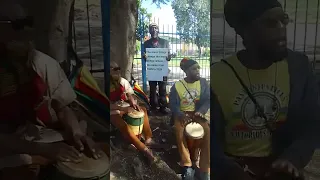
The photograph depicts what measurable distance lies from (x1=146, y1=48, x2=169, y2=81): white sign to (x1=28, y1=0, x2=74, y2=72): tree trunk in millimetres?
664

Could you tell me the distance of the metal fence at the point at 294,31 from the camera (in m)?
2.66

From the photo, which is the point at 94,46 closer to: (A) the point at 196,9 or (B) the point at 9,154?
(A) the point at 196,9

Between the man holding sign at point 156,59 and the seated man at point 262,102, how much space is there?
37 cm

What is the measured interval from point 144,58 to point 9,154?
1303 millimetres

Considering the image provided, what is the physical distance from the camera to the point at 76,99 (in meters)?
2.87

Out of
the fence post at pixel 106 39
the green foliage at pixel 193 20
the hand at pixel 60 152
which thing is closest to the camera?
the green foliage at pixel 193 20

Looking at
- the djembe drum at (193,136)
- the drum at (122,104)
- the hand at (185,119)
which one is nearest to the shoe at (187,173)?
the djembe drum at (193,136)

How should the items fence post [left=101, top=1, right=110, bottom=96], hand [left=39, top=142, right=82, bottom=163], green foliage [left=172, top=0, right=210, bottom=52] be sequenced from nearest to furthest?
green foliage [left=172, top=0, right=210, bottom=52] → fence post [left=101, top=1, right=110, bottom=96] → hand [left=39, top=142, right=82, bottom=163]

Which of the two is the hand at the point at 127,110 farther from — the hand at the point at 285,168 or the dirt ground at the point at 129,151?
the hand at the point at 285,168

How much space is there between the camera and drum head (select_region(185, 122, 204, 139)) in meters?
2.79

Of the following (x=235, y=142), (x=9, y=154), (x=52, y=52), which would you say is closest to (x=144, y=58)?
(x=52, y=52)

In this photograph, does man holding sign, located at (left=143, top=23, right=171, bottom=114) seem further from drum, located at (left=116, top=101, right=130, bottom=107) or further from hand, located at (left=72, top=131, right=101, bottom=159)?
hand, located at (left=72, top=131, right=101, bottom=159)

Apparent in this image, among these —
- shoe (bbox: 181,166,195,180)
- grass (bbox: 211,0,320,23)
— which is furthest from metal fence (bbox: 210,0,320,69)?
shoe (bbox: 181,166,195,180)

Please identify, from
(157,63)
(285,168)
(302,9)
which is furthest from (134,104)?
(302,9)
